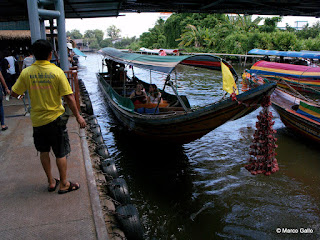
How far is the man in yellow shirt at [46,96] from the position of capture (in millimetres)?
2762

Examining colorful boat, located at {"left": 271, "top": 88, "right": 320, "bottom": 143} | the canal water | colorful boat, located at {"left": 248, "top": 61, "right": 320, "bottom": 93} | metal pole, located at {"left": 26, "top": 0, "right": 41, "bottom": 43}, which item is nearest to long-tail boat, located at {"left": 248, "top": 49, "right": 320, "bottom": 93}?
colorful boat, located at {"left": 248, "top": 61, "right": 320, "bottom": 93}

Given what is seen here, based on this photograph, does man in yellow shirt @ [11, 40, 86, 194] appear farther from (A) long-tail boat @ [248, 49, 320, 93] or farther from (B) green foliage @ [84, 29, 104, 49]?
(B) green foliage @ [84, 29, 104, 49]

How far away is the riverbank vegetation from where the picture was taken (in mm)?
25250

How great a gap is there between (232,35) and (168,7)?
58.6ft

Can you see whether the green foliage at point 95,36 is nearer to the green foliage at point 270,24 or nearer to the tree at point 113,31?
the tree at point 113,31

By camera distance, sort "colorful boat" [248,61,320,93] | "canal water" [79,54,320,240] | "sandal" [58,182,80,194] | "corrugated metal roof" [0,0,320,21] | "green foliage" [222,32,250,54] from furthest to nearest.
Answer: "green foliage" [222,32,250,54] → "colorful boat" [248,61,320,93] → "corrugated metal roof" [0,0,320,21] → "canal water" [79,54,320,240] → "sandal" [58,182,80,194]

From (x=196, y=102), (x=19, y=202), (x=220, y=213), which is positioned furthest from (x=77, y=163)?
(x=196, y=102)

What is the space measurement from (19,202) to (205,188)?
3539 millimetres

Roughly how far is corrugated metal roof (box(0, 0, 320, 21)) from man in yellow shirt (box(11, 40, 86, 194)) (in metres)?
7.56

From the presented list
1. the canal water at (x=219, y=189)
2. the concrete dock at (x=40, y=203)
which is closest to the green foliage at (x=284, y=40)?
the canal water at (x=219, y=189)

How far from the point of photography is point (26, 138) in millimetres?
4941

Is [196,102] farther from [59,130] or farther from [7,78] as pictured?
[59,130]

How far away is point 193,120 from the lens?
5.09m

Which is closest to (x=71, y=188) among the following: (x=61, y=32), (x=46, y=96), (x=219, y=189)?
(x=46, y=96)
